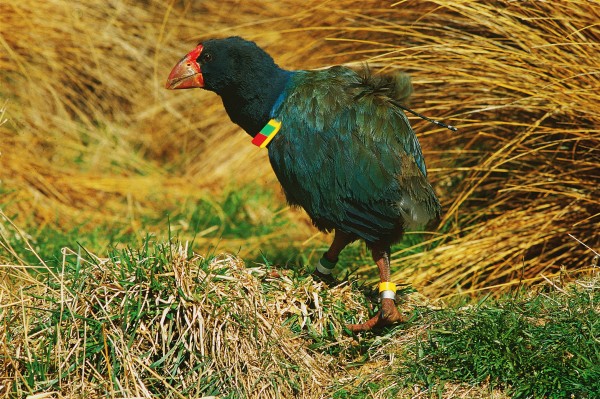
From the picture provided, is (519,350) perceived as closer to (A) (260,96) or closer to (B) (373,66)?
(A) (260,96)

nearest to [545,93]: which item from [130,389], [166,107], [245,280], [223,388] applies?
[245,280]

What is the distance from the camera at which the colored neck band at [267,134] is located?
2.94m

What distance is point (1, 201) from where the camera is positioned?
4090 mm

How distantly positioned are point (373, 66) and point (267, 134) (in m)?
1.12

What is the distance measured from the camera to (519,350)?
246 cm

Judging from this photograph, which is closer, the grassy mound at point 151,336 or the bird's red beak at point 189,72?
the grassy mound at point 151,336

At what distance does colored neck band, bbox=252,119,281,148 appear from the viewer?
2.94m

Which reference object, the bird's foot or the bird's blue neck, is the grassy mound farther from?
the bird's blue neck

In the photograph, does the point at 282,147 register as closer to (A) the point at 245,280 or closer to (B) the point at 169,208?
(A) the point at 245,280

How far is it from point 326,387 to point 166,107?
117 inches

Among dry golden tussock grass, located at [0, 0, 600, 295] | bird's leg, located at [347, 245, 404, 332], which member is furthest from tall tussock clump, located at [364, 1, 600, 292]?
bird's leg, located at [347, 245, 404, 332]

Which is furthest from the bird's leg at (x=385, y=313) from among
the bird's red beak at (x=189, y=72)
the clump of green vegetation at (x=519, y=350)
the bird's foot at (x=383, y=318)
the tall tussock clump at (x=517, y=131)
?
the bird's red beak at (x=189, y=72)

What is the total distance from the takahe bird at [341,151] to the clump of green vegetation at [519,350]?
0.86ft

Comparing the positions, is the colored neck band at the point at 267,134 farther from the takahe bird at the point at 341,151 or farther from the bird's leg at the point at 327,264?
the bird's leg at the point at 327,264
